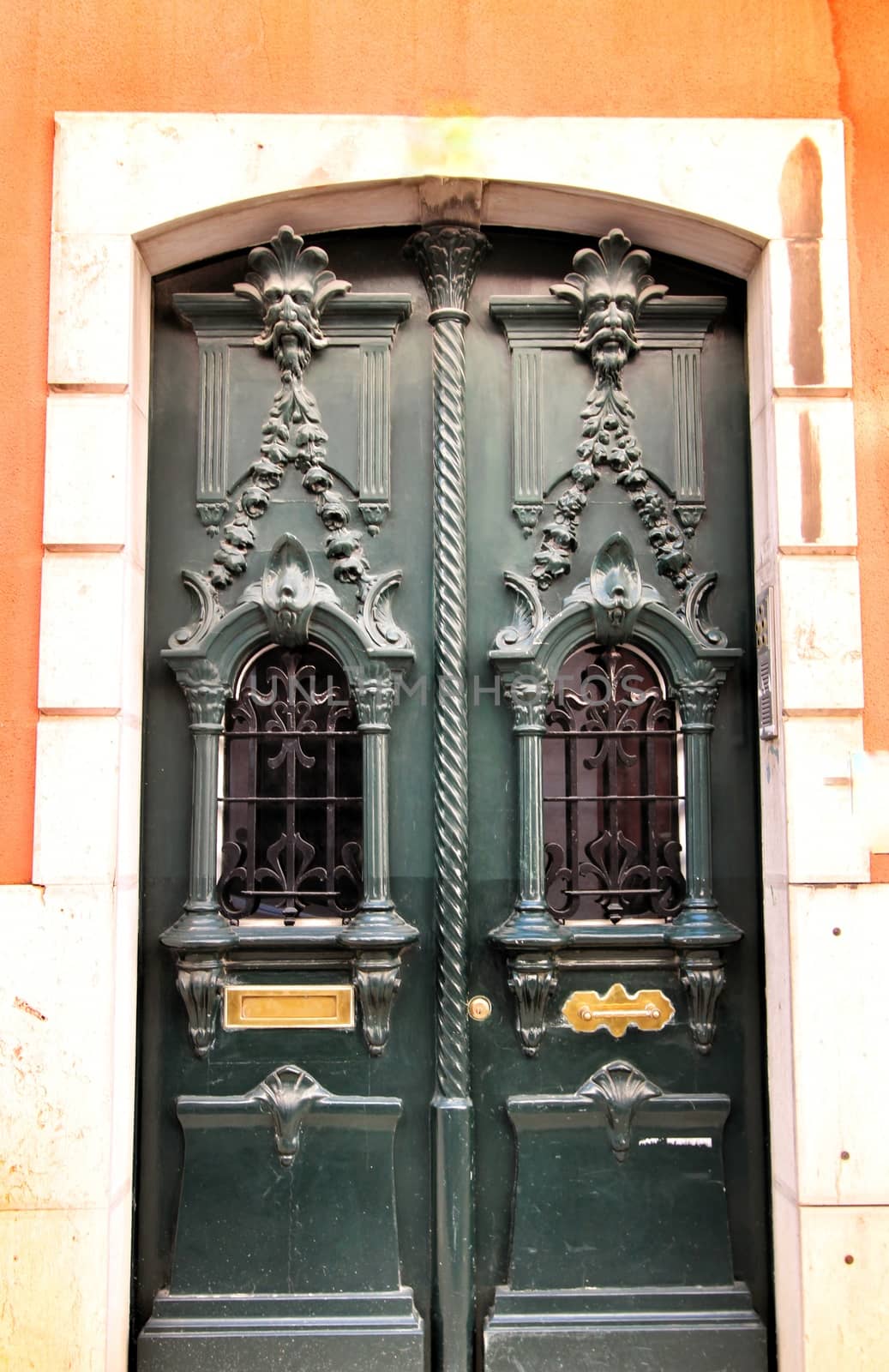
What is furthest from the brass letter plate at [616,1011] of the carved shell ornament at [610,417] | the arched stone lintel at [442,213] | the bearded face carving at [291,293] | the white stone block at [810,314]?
the arched stone lintel at [442,213]

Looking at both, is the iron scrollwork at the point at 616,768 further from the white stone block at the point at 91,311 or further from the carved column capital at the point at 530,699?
the white stone block at the point at 91,311

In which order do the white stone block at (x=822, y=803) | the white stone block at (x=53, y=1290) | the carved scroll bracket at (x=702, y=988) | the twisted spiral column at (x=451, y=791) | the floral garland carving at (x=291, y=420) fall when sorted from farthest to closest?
1. the floral garland carving at (x=291, y=420)
2. the carved scroll bracket at (x=702, y=988)
3. the twisted spiral column at (x=451, y=791)
4. the white stone block at (x=822, y=803)
5. the white stone block at (x=53, y=1290)

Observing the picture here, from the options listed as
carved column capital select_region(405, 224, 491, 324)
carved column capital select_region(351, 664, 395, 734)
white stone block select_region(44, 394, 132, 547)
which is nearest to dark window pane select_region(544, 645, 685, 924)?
carved column capital select_region(351, 664, 395, 734)

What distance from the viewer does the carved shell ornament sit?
390 centimetres

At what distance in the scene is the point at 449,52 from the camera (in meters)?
3.72

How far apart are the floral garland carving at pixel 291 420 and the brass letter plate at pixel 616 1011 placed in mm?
1663

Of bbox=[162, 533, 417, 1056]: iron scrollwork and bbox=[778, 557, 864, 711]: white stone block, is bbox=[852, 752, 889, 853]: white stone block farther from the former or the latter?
bbox=[162, 533, 417, 1056]: iron scrollwork

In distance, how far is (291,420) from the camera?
3.92 m

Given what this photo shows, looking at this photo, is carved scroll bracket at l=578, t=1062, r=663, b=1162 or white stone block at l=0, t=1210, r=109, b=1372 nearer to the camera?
white stone block at l=0, t=1210, r=109, b=1372

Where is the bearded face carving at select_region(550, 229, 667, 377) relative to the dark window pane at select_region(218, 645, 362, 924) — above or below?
above

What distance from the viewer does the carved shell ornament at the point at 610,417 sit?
3.90m

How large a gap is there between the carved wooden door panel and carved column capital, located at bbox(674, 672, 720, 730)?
14 millimetres

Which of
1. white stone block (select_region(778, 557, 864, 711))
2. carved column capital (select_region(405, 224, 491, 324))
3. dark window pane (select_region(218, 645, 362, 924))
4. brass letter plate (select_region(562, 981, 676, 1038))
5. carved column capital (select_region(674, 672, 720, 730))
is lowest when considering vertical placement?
brass letter plate (select_region(562, 981, 676, 1038))

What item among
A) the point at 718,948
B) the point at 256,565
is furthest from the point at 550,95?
the point at 718,948
